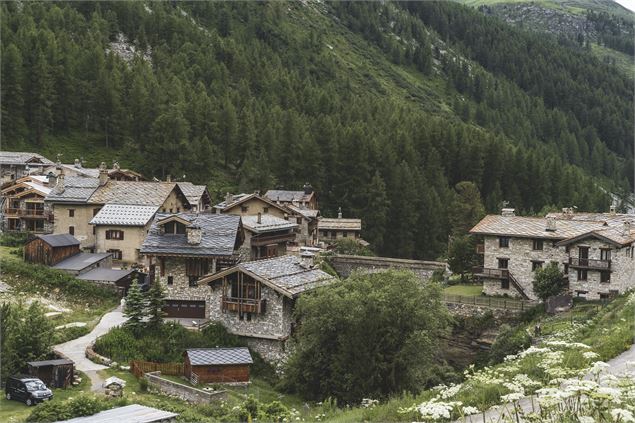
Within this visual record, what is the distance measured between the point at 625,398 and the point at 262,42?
185532 mm

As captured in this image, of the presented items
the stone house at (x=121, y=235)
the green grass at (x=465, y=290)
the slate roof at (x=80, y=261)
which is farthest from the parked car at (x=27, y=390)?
the green grass at (x=465, y=290)

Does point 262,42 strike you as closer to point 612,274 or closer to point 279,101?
point 279,101

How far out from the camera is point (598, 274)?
2101 inches

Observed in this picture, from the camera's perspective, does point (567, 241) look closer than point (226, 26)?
Yes

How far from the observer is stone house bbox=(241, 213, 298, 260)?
58.6 metres

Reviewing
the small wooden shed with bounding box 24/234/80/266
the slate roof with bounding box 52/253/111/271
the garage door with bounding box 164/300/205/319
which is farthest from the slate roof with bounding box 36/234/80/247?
the garage door with bounding box 164/300/205/319

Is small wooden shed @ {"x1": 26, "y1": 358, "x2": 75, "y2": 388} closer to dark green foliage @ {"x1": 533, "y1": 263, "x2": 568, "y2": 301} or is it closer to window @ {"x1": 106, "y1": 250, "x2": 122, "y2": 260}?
window @ {"x1": 106, "y1": 250, "x2": 122, "y2": 260}

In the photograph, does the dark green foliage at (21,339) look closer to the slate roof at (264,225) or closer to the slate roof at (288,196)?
the slate roof at (264,225)

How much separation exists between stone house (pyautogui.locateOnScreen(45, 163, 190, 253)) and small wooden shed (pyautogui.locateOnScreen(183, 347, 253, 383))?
85.3 feet

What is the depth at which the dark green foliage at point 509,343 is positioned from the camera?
42.6m

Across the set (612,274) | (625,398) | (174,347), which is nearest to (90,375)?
(174,347)

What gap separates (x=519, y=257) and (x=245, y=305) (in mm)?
24753

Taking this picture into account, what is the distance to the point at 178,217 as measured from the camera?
50.7 metres

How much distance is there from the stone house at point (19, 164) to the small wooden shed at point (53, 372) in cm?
5384
